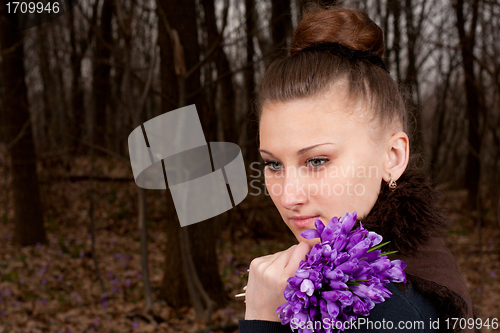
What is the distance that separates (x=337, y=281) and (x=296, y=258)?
13cm

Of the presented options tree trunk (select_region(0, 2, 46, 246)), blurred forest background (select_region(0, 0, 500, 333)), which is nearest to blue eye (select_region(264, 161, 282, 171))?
blurred forest background (select_region(0, 0, 500, 333))

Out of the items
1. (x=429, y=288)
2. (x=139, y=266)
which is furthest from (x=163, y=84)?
(x=429, y=288)

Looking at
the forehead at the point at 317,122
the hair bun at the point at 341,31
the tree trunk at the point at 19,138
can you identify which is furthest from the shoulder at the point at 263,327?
the tree trunk at the point at 19,138

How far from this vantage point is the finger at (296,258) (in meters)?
1.00

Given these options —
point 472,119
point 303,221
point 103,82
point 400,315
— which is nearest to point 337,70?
point 303,221

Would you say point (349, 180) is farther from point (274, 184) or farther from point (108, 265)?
point (108, 265)

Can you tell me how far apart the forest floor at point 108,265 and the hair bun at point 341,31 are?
2.34 m

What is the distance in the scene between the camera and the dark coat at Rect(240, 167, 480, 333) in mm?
1036

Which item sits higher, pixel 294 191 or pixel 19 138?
pixel 19 138

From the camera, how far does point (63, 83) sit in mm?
11914

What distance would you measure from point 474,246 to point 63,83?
1124 centimetres

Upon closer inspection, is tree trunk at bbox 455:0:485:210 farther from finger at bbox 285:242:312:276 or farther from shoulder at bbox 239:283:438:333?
finger at bbox 285:242:312:276

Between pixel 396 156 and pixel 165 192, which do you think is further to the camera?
pixel 165 192

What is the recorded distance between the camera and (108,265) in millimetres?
5812
